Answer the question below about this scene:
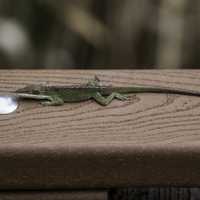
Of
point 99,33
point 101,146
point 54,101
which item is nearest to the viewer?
point 101,146

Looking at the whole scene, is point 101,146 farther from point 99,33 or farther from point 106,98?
point 99,33

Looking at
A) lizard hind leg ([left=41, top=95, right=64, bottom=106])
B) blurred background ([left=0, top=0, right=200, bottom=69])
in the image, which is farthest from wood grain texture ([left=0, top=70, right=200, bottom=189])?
blurred background ([left=0, top=0, right=200, bottom=69])

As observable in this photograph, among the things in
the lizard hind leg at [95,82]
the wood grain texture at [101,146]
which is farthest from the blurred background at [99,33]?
the wood grain texture at [101,146]

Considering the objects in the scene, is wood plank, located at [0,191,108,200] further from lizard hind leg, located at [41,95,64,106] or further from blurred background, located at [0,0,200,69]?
blurred background, located at [0,0,200,69]

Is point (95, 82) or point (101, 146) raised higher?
point (95, 82)

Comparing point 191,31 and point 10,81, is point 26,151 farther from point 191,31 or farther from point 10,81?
point 191,31

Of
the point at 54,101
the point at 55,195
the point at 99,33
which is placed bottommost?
the point at 55,195

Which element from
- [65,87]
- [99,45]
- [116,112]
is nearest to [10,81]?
[65,87]

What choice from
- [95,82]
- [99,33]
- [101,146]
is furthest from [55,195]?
[99,33]
